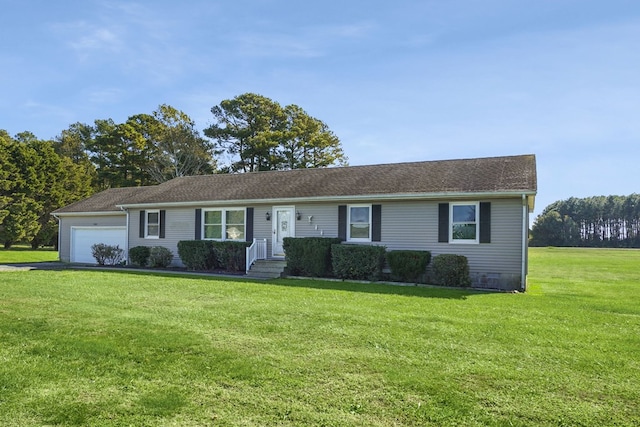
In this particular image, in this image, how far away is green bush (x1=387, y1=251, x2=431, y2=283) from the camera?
1337 cm

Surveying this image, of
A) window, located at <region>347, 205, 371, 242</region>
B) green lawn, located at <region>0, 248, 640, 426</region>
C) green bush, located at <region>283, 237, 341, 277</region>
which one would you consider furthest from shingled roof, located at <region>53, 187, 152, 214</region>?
green lawn, located at <region>0, 248, 640, 426</region>

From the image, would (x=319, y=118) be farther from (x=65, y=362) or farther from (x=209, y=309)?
(x=65, y=362)

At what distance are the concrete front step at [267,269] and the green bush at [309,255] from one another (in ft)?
1.19

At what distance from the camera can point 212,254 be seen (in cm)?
1705

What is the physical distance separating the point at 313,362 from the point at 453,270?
884 centimetres

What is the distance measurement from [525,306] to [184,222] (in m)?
13.8

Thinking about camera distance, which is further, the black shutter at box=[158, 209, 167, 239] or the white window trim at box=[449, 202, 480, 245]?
the black shutter at box=[158, 209, 167, 239]

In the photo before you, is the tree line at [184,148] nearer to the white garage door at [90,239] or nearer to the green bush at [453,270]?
the white garage door at [90,239]

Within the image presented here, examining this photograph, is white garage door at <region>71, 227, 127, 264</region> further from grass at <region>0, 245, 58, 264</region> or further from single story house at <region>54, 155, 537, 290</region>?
grass at <region>0, 245, 58, 264</region>

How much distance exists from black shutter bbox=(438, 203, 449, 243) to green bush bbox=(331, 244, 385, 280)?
1878mm

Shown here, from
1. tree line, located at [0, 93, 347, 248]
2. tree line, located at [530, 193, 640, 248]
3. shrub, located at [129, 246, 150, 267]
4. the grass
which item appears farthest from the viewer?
tree line, located at [530, 193, 640, 248]

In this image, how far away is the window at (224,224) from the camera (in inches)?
687

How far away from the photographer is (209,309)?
8234mm

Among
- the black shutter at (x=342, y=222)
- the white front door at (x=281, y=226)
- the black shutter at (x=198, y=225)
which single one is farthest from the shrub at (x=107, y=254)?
the black shutter at (x=342, y=222)
